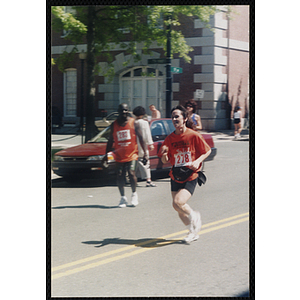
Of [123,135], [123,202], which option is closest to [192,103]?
[123,135]

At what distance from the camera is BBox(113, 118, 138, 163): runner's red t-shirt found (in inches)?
200

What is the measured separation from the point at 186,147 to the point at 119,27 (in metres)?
1.56

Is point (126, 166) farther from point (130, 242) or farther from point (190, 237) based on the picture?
point (190, 237)

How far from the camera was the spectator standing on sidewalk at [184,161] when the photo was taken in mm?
4859

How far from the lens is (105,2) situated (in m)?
4.70

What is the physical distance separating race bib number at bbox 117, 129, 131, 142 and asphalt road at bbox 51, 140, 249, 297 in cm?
59

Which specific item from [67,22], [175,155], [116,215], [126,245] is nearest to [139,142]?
[175,155]

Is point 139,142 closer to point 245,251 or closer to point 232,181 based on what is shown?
point 232,181

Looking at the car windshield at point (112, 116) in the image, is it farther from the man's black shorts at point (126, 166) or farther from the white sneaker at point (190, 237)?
the white sneaker at point (190, 237)

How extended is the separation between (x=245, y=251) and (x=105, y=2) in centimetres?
318

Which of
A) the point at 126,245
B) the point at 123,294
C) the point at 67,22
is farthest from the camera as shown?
the point at 126,245

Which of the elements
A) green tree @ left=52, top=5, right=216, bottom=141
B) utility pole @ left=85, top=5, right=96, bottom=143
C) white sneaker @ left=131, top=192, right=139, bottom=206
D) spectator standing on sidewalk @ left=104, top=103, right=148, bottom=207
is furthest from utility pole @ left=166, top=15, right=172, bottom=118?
white sneaker @ left=131, top=192, right=139, bottom=206

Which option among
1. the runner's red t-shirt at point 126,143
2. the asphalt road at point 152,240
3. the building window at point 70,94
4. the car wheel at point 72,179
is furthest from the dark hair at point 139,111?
the car wheel at point 72,179

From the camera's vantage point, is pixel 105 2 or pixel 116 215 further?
pixel 116 215
